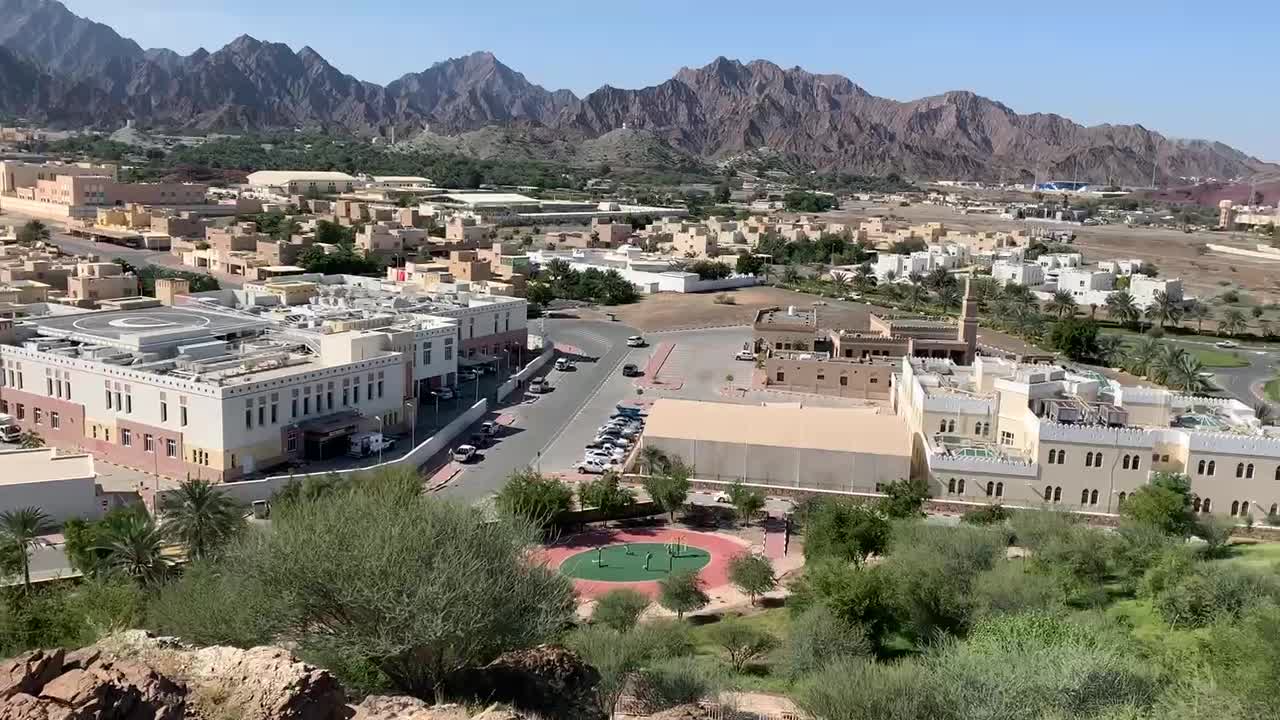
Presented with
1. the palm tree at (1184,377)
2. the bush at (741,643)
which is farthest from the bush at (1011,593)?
Result: the palm tree at (1184,377)

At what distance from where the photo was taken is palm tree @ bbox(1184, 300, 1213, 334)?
50.8 m

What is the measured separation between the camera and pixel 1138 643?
565 inches

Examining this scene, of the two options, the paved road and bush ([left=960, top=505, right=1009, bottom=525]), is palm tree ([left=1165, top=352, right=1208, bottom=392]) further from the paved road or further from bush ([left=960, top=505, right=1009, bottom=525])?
the paved road

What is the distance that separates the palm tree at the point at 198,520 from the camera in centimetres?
1749

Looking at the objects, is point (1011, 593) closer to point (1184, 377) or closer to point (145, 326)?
point (145, 326)

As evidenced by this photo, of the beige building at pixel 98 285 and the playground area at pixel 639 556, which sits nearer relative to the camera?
the playground area at pixel 639 556

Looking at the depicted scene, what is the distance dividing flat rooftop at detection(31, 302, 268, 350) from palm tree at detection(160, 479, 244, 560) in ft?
30.9

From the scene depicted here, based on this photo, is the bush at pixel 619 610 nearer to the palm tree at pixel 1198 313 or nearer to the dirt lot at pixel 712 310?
the dirt lot at pixel 712 310

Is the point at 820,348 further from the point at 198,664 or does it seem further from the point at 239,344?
the point at 198,664

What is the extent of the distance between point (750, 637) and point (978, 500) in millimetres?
9780

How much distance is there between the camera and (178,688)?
285 inches

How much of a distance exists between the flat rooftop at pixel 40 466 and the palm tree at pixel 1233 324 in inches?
1881

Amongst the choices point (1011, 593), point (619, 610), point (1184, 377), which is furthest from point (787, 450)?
point (1184, 377)

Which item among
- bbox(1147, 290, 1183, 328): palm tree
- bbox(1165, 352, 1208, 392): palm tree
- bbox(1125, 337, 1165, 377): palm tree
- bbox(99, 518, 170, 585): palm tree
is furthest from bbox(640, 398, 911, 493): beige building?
bbox(1147, 290, 1183, 328): palm tree
